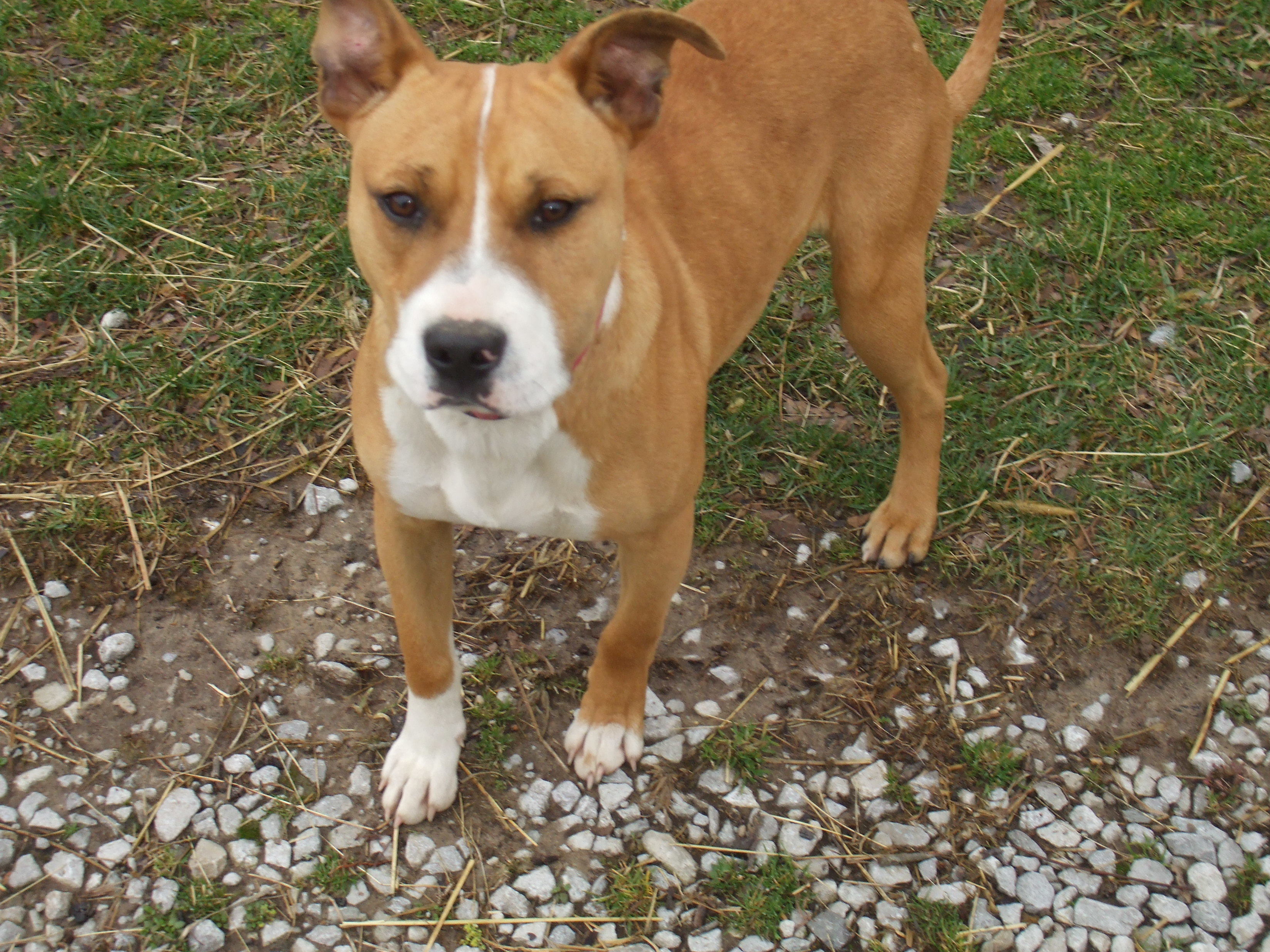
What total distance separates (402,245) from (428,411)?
467mm

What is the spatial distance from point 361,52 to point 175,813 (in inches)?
86.0

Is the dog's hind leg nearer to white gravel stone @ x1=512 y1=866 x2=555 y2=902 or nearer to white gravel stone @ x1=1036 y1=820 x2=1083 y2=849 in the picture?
white gravel stone @ x1=1036 y1=820 x2=1083 y2=849

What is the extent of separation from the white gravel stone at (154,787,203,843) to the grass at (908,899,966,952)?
6.86 feet

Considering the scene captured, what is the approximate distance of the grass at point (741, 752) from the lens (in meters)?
3.61

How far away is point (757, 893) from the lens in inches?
130

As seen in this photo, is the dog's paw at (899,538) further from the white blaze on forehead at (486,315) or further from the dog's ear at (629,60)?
the white blaze on forehead at (486,315)

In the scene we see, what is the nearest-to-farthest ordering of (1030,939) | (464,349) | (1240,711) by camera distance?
1. (464,349)
2. (1030,939)
3. (1240,711)

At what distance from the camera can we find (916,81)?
3.68 m

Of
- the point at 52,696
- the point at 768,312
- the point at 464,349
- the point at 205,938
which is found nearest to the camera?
the point at 464,349

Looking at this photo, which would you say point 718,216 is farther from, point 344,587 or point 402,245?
point 344,587

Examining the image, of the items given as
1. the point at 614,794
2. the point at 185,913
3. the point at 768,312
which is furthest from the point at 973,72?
the point at 185,913

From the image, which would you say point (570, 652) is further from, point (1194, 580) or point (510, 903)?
point (1194, 580)

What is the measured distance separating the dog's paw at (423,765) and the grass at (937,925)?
4.54ft

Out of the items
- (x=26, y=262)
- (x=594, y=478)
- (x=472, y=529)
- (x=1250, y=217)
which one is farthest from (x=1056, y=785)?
(x=26, y=262)
